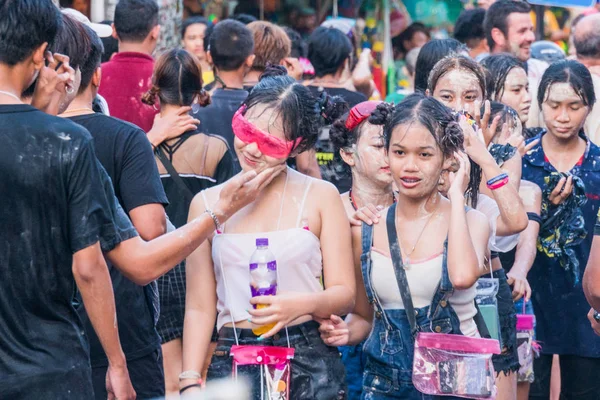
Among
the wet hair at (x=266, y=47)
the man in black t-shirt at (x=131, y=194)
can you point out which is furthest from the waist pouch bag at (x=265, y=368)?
the wet hair at (x=266, y=47)

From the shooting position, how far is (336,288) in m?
3.95

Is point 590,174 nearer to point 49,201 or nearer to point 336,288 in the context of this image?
point 336,288

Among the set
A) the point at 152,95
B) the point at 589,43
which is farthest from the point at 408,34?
the point at 152,95

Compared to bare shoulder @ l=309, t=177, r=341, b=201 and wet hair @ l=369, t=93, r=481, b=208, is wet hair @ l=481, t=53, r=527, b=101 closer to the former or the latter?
wet hair @ l=369, t=93, r=481, b=208

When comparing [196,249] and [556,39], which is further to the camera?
[556,39]

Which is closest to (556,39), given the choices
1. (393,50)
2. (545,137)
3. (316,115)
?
(393,50)

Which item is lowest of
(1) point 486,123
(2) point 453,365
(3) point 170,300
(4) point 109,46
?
(3) point 170,300

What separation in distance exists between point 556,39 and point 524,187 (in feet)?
36.2

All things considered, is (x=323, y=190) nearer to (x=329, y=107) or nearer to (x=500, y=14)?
(x=329, y=107)

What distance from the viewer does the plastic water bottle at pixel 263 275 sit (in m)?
3.75

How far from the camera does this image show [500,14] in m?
8.82

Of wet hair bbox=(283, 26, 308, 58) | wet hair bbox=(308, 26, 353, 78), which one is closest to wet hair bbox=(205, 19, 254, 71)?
wet hair bbox=(308, 26, 353, 78)

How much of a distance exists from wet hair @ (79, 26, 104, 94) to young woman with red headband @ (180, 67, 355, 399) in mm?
Answer: 690

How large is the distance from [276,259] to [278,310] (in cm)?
22
